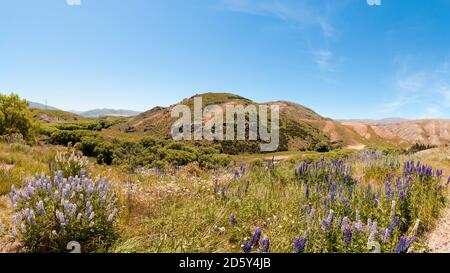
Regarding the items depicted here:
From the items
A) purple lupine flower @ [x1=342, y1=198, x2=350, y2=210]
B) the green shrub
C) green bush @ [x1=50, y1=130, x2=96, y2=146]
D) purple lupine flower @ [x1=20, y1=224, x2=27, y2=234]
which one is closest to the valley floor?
purple lupine flower @ [x1=20, y1=224, x2=27, y2=234]

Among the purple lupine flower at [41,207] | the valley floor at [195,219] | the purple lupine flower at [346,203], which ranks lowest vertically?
the valley floor at [195,219]

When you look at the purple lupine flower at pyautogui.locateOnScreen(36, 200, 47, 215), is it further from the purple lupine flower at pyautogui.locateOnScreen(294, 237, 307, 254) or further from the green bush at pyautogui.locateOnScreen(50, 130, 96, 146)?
the green bush at pyautogui.locateOnScreen(50, 130, 96, 146)

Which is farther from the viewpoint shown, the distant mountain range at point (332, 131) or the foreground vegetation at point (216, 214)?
the distant mountain range at point (332, 131)

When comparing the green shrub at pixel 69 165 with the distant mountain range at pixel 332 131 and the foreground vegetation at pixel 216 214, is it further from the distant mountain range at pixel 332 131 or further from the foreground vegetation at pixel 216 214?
the distant mountain range at pixel 332 131

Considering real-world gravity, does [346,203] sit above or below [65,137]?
below

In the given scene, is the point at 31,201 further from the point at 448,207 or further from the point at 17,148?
the point at 17,148

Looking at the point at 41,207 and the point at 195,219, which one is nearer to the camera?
the point at 41,207

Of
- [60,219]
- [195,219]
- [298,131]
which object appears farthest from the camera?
[298,131]

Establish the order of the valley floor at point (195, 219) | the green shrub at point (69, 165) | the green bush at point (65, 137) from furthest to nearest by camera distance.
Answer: the green bush at point (65, 137), the green shrub at point (69, 165), the valley floor at point (195, 219)

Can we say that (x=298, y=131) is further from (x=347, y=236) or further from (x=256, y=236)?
(x=256, y=236)

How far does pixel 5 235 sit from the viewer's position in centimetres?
357

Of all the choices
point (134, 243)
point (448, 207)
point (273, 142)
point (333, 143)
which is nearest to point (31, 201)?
→ point (134, 243)

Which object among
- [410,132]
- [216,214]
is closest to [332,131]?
[410,132]

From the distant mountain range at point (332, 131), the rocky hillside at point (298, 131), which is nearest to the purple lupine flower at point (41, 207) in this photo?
the rocky hillside at point (298, 131)
